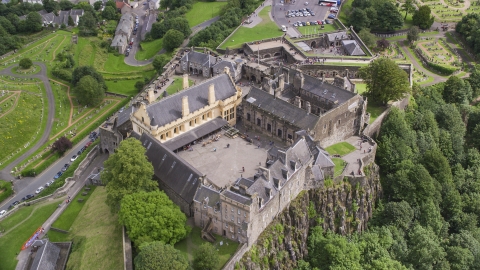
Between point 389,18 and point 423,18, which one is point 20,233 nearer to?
point 389,18

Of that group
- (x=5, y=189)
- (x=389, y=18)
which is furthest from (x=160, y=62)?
(x=389, y=18)

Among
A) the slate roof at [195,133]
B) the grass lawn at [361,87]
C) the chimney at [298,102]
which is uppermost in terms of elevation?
the chimney at [298,102]

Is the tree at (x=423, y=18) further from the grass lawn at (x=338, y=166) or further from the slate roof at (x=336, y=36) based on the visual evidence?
the grass lawn at (x=338, y=166)

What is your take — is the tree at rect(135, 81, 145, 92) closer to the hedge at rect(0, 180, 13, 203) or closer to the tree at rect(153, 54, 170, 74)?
the tree at rect(153, 54, 170, 74)

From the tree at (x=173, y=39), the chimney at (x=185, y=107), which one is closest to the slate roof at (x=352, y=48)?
the tree at (x=173, y=39)

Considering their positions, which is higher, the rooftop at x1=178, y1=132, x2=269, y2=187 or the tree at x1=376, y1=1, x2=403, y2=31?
the tree at x1=376, y1=1, x2=403, y2=31

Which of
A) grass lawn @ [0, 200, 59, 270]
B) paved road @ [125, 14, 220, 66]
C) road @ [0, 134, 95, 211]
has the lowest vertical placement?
road @ [0, 134, 95, 211]

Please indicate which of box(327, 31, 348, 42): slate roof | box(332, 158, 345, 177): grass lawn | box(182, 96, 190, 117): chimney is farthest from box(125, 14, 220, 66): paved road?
box(332, 158, 345, 177): grass lawn
